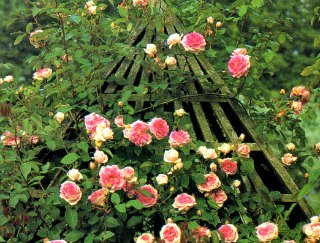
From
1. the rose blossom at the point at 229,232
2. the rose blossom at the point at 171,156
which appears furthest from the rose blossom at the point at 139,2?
the rose blossom at the point at 229,232

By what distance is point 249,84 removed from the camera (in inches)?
176

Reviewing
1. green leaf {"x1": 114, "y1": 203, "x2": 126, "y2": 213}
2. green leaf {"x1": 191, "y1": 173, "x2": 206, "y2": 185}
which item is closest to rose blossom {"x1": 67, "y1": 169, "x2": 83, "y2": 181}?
green leaf {"x1": 114, "y1": 203, "x2": 126, "y2": 213}

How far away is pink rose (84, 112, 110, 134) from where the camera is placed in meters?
3.79

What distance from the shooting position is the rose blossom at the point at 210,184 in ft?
12.5

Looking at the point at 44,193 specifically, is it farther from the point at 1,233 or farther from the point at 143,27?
the point at 143,27

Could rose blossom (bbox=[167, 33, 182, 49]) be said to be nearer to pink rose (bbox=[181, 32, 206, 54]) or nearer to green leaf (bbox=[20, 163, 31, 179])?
pink rose (bbox=[181, 32, 206, 54])

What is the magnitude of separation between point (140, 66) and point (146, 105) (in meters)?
0.26

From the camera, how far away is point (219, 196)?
3.85m

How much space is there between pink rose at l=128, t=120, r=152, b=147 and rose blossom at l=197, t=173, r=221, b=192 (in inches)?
13.0

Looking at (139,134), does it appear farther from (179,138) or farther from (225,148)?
(225,148)

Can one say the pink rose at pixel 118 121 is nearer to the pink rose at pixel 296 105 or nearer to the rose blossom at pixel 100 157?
the rose blossom at pixel 100 157

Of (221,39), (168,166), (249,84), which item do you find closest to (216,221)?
(168,166)

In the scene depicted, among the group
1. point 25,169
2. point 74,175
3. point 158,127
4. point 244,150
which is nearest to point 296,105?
point 244,150

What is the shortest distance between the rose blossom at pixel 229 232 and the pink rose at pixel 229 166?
0.29m
